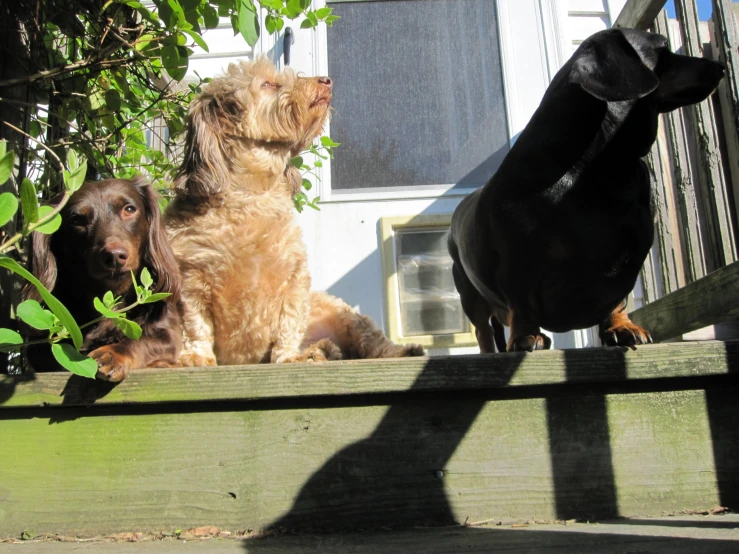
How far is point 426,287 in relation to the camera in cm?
530

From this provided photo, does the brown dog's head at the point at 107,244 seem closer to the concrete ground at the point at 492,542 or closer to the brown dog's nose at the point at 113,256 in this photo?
the brown dog's nose at the point at 113,256

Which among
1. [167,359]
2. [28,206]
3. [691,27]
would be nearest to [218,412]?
[167,359]

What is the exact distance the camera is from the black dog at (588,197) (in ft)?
7.02

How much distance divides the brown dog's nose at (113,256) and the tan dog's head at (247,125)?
803mm

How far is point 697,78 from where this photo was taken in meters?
2.14

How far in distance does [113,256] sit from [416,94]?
4.28 m

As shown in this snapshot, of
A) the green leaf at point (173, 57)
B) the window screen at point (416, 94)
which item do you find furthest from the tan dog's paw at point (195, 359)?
the window screen at point (416, 94)

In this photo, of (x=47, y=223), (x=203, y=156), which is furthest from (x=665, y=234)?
(x=47, y=223)

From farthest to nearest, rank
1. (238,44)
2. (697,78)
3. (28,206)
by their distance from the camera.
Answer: (238,44)
(697,78)
(28,206)

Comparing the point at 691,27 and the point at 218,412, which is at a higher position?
the point at 691,27

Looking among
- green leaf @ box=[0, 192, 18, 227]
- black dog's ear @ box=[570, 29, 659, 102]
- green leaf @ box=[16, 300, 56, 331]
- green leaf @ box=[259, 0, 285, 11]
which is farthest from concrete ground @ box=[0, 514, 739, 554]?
green leaf @ box=[259, 0, 285, 11]

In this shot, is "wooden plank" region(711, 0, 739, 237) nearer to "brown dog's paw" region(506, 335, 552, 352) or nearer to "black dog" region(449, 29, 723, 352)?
"black dog" region(449, 29, 723, 352)

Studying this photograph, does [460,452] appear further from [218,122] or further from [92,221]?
[218,122]

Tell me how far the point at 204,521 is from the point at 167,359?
0.63 meters
